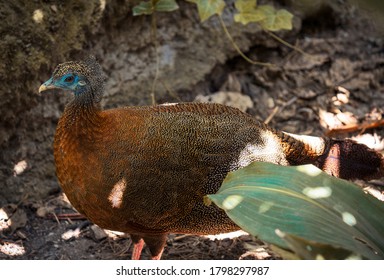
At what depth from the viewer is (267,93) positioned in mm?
5293

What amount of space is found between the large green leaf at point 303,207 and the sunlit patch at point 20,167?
7.50 ft

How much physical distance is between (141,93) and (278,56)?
149cm

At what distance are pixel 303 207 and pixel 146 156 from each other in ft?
3.80

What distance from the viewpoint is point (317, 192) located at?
7.61ft

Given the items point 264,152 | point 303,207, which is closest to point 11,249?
point 264,152

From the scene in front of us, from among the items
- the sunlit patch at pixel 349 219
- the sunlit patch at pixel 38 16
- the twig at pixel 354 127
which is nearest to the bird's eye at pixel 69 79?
the sunlit patch at pixel 38 16

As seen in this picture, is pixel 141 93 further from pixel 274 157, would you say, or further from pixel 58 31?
pixel 274 157

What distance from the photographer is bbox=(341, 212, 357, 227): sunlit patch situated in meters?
2.28

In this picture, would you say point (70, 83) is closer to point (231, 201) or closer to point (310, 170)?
point (231, 201)

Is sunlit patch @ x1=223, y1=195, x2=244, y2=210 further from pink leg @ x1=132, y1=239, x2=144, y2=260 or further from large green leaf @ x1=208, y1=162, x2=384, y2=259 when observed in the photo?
pink leg @ x1=132, y1=239, x2=144, y2=260

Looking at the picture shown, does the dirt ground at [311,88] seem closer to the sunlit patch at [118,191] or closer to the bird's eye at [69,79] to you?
the sunlit patch at [118,191]

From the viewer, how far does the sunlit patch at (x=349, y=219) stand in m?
2.28

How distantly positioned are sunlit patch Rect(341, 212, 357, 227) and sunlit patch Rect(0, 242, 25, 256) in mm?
2361

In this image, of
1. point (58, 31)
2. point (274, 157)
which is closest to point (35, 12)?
point (58, 31)
